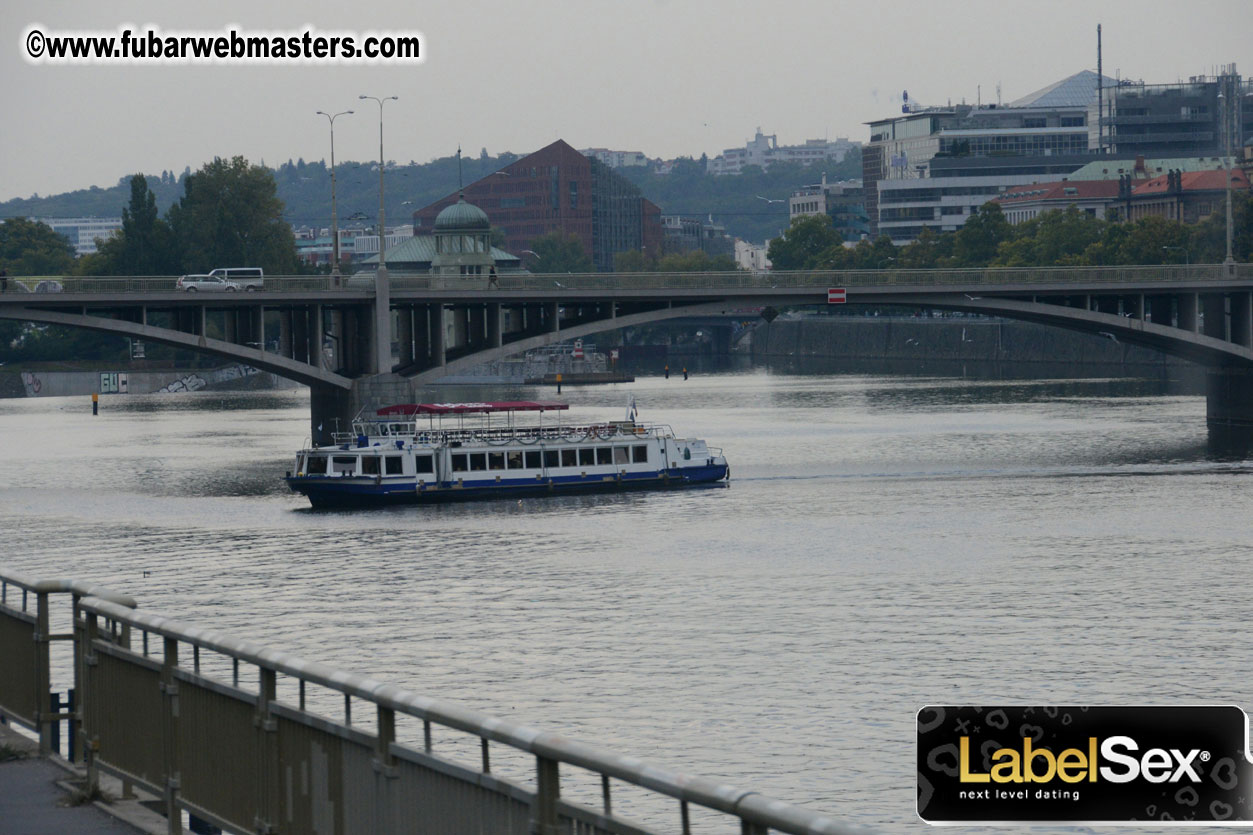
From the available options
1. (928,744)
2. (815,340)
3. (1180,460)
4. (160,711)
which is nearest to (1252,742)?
(928,744)

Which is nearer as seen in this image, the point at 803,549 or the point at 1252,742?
the point at 1252,742

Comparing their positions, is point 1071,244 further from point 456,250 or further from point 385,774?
point 385,774

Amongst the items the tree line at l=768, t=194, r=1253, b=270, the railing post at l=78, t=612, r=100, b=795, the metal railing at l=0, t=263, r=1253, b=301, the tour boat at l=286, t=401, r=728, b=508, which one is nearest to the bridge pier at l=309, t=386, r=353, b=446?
the metal railing at l=0, t=263, r=1253, b=301

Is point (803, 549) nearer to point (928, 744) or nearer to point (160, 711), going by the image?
point (928, 744)

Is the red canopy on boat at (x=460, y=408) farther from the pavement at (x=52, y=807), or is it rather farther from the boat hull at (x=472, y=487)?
the pavement at (x=52, y=807)

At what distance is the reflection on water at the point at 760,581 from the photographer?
93.5ft

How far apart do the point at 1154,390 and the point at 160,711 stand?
11576cm

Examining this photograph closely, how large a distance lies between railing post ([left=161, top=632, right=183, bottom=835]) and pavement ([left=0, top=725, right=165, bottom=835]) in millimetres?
246

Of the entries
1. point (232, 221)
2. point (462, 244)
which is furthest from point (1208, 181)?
point (232, 221)

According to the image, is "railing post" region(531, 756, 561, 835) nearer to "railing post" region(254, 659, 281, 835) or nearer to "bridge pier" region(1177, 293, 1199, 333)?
"railing post" region(254, 659, 281, 835)

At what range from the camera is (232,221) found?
166 m

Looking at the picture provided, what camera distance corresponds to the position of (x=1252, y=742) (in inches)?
1003

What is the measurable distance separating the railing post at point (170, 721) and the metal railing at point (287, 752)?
13 mm

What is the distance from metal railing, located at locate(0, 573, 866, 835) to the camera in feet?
26.8
